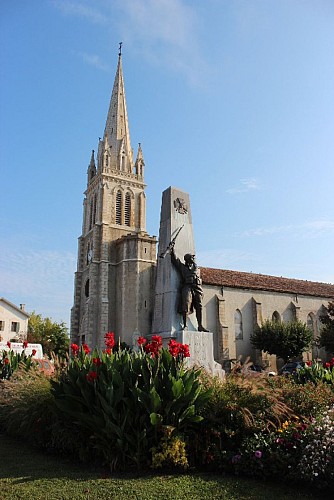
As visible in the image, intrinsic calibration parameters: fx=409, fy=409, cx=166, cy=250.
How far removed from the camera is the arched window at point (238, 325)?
1538 inches

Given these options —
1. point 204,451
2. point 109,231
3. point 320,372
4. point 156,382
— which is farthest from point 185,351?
point 109,231

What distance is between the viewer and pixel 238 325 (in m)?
39.2

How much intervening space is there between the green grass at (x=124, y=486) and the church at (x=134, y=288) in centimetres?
3013

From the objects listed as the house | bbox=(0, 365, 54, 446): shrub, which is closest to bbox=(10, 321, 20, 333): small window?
the house

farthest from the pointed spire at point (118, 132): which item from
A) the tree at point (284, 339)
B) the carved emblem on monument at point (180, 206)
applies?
the carved emblem on monument at point (180, 206)

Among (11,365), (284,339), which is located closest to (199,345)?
(11,365)

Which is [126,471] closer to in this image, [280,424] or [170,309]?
[280,424]

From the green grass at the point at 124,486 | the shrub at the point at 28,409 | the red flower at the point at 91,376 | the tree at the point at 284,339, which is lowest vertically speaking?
the green grass at the point at 124,486

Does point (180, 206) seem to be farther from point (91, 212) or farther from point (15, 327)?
point (15, 327)

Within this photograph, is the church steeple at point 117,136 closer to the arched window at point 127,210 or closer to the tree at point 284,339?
the arched window at point 127,210

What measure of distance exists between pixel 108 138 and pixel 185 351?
48.3 m

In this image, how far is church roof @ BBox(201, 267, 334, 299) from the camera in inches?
1552

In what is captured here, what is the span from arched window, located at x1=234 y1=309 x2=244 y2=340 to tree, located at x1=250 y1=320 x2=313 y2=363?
3.71m

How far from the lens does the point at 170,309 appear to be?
10.8 m
